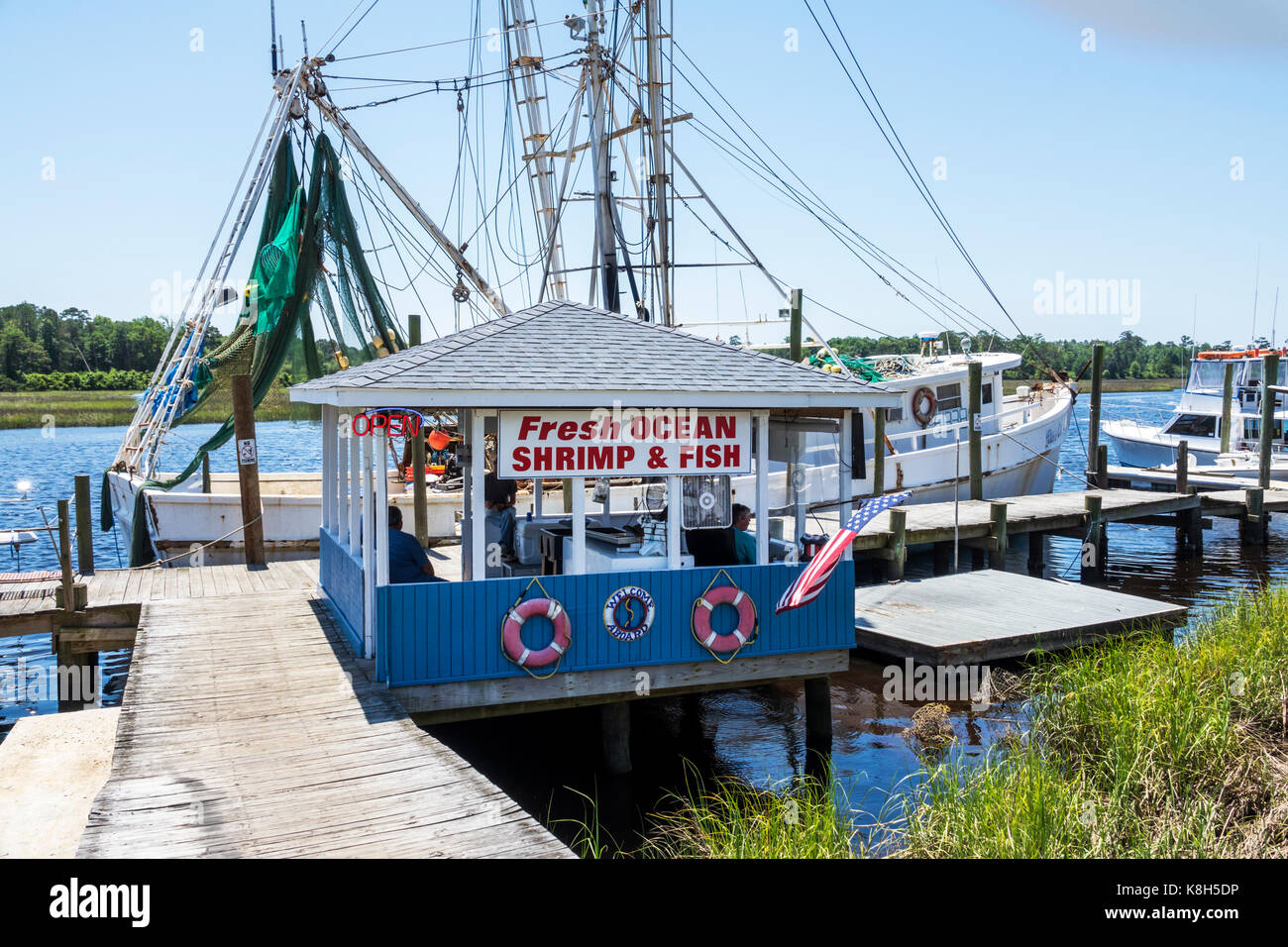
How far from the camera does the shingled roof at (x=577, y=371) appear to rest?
8922mm

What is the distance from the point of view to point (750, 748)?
39.1ft

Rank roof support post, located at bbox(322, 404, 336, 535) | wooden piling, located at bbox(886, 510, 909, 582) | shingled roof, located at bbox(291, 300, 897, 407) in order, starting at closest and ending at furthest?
shingled roof, located at bbox(291, 300, 897, 407)
roof support post, located at bbox(322, 404, 336, 535)
wooden piling, located at bbox(886, 510, 909, 582)

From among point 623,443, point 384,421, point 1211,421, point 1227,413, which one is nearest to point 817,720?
point 623,443

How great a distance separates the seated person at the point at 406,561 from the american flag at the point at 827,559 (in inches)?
129

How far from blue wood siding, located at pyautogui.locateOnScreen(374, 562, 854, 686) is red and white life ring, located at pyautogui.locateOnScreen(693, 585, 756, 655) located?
0.22 feet

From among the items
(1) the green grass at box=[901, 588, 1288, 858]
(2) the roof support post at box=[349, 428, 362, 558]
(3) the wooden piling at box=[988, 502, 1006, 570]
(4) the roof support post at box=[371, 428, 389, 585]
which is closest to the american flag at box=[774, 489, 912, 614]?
(1) the green grass at box=[901, 588, 1288, 858]

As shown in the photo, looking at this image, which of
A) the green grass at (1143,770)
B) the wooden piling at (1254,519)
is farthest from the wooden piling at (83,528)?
the wooden piling at (1254,519)

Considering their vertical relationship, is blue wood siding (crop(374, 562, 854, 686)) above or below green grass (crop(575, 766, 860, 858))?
above

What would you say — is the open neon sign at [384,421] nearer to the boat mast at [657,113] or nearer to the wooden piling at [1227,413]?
the boat mast at [657,113]

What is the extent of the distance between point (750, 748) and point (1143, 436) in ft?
91.5

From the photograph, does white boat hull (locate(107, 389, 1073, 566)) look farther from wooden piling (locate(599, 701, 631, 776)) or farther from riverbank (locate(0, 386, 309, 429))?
riverbank (locate(0, 386, 309, 429))

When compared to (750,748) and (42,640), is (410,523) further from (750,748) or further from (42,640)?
(750,748)

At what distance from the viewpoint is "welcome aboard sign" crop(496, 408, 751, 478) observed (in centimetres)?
930

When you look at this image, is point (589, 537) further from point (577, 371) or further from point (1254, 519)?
point (1254, 519)
